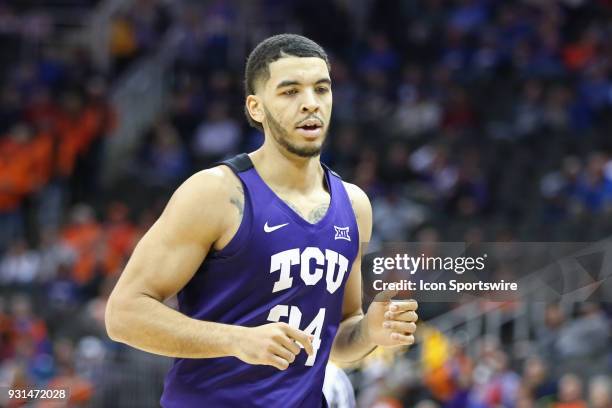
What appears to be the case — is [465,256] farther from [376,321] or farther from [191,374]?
[191,374]

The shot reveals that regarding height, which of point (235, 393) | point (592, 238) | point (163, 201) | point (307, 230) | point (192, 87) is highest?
point (192, 87)

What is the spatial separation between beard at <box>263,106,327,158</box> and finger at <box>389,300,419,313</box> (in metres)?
0.77

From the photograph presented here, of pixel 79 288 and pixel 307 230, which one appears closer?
pixel 307 230

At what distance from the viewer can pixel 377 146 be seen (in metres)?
18.3

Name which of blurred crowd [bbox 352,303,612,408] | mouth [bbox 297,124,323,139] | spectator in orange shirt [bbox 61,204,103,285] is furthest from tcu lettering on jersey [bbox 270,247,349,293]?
spectator in orange shirt [bbox 61,204,103,285]

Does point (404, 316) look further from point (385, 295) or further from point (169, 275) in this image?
point (169, 275)

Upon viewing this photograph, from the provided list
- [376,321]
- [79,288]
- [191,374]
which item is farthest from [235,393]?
[79,288]

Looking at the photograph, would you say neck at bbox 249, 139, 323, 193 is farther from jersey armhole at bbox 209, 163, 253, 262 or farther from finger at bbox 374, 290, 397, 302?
finger at bbox 374, 290, 397, 302

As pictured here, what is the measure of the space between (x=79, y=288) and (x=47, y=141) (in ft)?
11.8

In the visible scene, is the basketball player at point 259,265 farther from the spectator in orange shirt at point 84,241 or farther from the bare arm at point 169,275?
the spectator in orange shirt at point 84,241

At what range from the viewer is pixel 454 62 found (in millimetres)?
19469

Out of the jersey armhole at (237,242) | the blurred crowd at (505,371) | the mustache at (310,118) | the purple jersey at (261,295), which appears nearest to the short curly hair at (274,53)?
the mustache at (310,118)

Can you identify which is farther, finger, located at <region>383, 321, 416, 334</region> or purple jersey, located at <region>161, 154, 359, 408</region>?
purple jersey, located at <region>161, 154, 359, 408</region>

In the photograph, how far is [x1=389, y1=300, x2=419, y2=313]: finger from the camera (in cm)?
481
